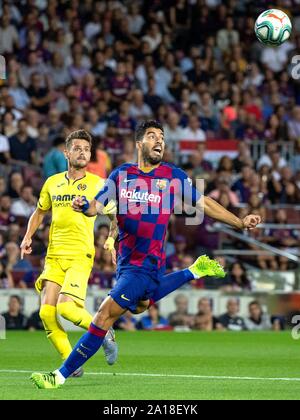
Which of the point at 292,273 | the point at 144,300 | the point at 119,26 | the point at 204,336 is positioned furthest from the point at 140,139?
the point at 119,26

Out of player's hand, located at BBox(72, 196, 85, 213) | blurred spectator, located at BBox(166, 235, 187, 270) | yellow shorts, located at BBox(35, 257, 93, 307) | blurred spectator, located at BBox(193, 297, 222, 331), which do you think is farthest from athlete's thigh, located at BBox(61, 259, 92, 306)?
blurred spectator, located at BBox(166, 235, 187, 270)

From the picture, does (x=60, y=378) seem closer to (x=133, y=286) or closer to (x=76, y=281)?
(x=133, y=286)

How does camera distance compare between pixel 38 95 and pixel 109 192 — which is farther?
pixel 38 95

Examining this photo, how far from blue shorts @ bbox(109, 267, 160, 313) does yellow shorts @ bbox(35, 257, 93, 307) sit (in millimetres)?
1549

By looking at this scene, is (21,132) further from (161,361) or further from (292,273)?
(161,361)

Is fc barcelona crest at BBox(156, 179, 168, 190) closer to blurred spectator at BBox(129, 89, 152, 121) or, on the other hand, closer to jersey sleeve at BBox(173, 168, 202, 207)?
jersey sleeve at BBox(173, 168, 202, 207)

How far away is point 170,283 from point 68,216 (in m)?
2.24

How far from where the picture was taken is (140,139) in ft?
36.7

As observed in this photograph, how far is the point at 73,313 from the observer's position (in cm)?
1250

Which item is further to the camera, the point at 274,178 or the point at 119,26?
the point at 119,26

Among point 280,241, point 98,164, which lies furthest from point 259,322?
point 98,164

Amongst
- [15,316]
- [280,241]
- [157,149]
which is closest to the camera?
[157,149]

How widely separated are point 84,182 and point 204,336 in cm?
700

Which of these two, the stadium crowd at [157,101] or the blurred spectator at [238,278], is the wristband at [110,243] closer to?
the stadium crowd at [157,101]
